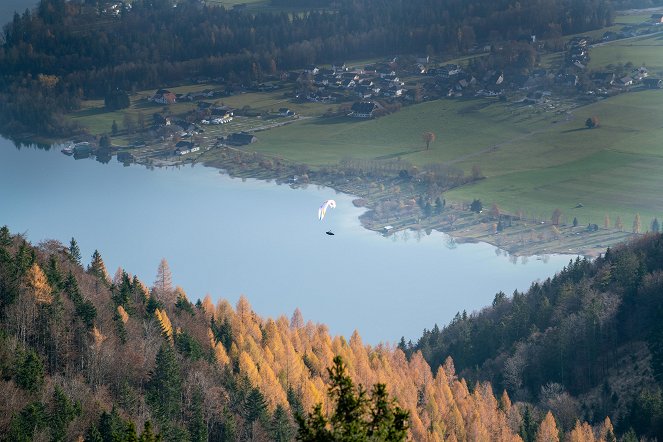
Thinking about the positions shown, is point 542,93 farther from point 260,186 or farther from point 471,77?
point 260,186

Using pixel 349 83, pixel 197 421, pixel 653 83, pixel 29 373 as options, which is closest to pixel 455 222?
pixel 653 83

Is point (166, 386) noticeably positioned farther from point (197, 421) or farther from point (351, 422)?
point (351, 422)

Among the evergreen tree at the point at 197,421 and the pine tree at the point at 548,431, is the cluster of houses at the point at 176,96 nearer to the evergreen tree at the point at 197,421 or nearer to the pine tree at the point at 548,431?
the pine tree at the point at 548,431

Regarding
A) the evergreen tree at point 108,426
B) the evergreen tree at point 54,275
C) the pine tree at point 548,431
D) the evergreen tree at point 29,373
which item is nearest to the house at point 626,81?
the pine tree at point 548,431

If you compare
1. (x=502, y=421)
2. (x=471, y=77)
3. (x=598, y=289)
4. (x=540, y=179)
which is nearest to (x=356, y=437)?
(x=502, y=421)

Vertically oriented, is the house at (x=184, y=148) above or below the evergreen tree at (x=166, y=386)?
below

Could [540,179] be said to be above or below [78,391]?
below
